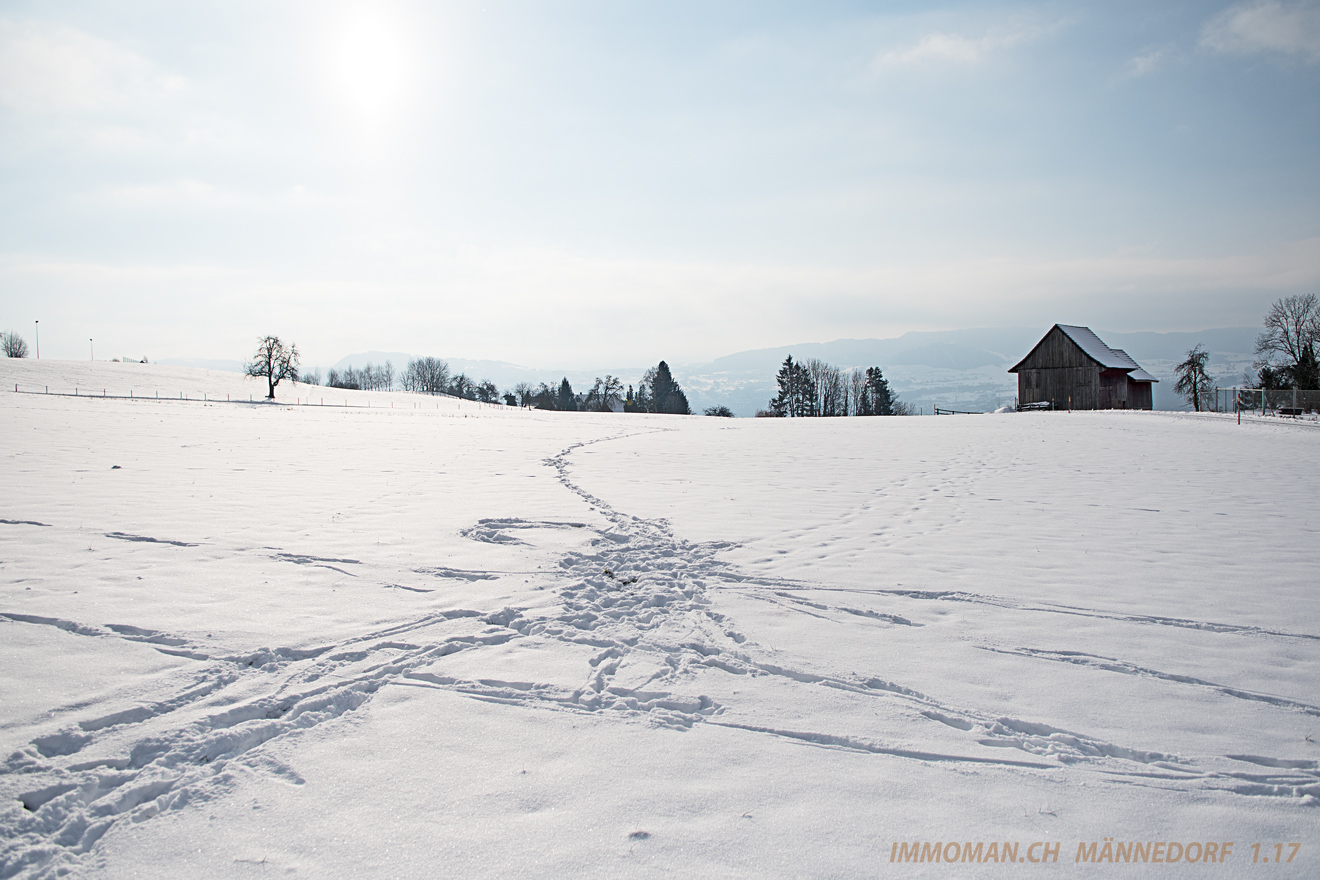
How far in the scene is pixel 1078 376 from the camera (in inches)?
1802

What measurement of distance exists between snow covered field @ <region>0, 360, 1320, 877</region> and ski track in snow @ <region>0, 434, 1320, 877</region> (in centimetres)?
2

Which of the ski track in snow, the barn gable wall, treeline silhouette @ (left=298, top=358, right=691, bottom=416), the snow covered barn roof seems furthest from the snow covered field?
treeline silhouette @ (left=298, top=358, right=691, bottom=416)

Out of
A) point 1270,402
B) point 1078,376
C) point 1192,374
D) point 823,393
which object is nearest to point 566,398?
point 823,393

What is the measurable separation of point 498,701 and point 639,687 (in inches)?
36.4

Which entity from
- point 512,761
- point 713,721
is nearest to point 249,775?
point 512,761

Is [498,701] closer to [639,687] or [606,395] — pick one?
[639,687]

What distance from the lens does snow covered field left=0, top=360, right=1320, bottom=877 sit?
2758mm

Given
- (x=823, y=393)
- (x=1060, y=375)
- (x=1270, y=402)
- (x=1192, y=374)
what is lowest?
(x=1270, y=402)

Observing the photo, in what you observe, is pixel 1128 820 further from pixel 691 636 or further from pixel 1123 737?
pixel 691 636

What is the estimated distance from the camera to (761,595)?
19.7 ft

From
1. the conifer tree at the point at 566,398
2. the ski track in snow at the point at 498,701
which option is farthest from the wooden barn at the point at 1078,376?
the conifer tree at the point at 566,398

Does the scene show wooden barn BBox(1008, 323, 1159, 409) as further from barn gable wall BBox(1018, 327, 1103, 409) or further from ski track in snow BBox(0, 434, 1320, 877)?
ski track in snow BBox(0, 434, 1320, 877)

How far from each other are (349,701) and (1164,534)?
9778 millimetres

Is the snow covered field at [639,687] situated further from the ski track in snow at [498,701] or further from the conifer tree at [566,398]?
the conifer tree at [566,398]
